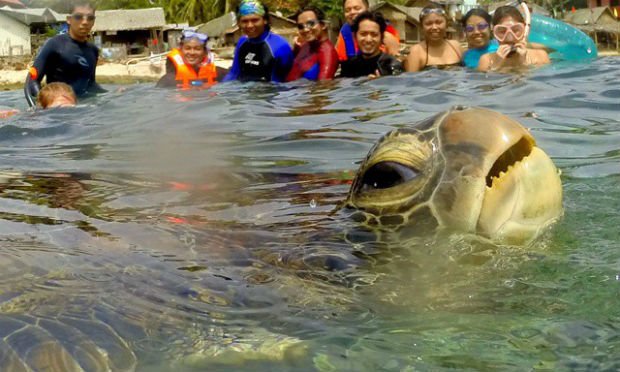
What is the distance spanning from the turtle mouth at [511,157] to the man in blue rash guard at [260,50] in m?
7.58

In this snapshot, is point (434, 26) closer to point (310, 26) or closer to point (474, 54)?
point (474, 54)

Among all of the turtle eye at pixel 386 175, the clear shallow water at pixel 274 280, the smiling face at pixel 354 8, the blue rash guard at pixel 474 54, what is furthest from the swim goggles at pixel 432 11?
the turtle eye at pixel 386 175

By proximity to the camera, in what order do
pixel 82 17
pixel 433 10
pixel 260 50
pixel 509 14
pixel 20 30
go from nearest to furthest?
pixel 509 14 → pixel 433 10 → pixel 82 17 → pixel 260 50 → pixel 20 30

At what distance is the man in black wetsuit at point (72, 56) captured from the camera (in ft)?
29.4

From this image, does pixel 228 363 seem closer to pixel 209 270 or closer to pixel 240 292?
pixel 240 292

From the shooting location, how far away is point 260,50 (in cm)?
934

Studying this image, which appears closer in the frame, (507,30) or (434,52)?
(507,30)

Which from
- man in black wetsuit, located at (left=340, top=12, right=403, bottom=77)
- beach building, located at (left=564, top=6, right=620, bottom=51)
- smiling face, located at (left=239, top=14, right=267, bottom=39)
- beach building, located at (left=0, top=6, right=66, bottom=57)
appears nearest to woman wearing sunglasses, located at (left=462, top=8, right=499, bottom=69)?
Result: man in black wetsuit, located at (left=340, top=12, right=403, bottom=77)

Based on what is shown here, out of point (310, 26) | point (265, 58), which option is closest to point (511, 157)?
point (310, 26)

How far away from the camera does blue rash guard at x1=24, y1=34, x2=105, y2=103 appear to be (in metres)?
8.97

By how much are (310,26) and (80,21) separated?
2792mm

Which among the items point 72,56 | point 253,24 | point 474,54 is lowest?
point 474,54

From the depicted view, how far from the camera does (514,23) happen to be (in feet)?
25.8

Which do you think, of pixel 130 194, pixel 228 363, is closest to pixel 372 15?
pixel 130 194
